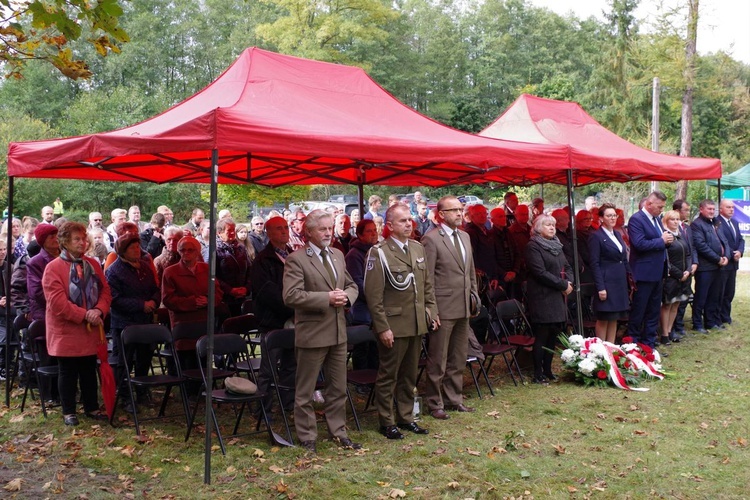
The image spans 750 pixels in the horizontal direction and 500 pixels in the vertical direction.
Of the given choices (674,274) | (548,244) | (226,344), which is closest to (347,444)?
(226,344)

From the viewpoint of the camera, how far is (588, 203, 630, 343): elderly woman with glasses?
28.3 feet

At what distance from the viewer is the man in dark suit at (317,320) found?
5.48m

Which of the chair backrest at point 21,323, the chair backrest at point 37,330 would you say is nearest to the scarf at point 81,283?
the chair backrest at point 37,330

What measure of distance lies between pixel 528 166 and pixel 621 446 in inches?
114

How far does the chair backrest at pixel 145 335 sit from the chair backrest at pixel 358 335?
153 cm

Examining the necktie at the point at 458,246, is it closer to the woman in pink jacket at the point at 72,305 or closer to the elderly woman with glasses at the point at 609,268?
the elderly woman with glasses at the point at 609,268

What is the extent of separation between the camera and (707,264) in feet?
36.0

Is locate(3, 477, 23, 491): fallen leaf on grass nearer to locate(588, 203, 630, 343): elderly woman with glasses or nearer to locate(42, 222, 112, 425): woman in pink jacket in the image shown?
locate(42, 222, 112, 425): woman in pink jacket

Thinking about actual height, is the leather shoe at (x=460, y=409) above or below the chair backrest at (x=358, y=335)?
below

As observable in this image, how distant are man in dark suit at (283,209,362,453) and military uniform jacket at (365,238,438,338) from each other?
0.21m

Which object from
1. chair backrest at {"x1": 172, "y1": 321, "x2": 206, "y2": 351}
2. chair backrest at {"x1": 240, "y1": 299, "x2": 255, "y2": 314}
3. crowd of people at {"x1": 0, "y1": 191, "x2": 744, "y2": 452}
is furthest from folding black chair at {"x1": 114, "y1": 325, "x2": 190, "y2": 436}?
chair backrest at {"x1": 240, "y1": 299, "x2": 255, "y2": 314}

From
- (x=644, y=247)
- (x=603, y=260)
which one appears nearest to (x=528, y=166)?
(x=603, y=260)

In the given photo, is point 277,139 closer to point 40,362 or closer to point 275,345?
point 275,345

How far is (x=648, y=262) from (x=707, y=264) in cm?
225
